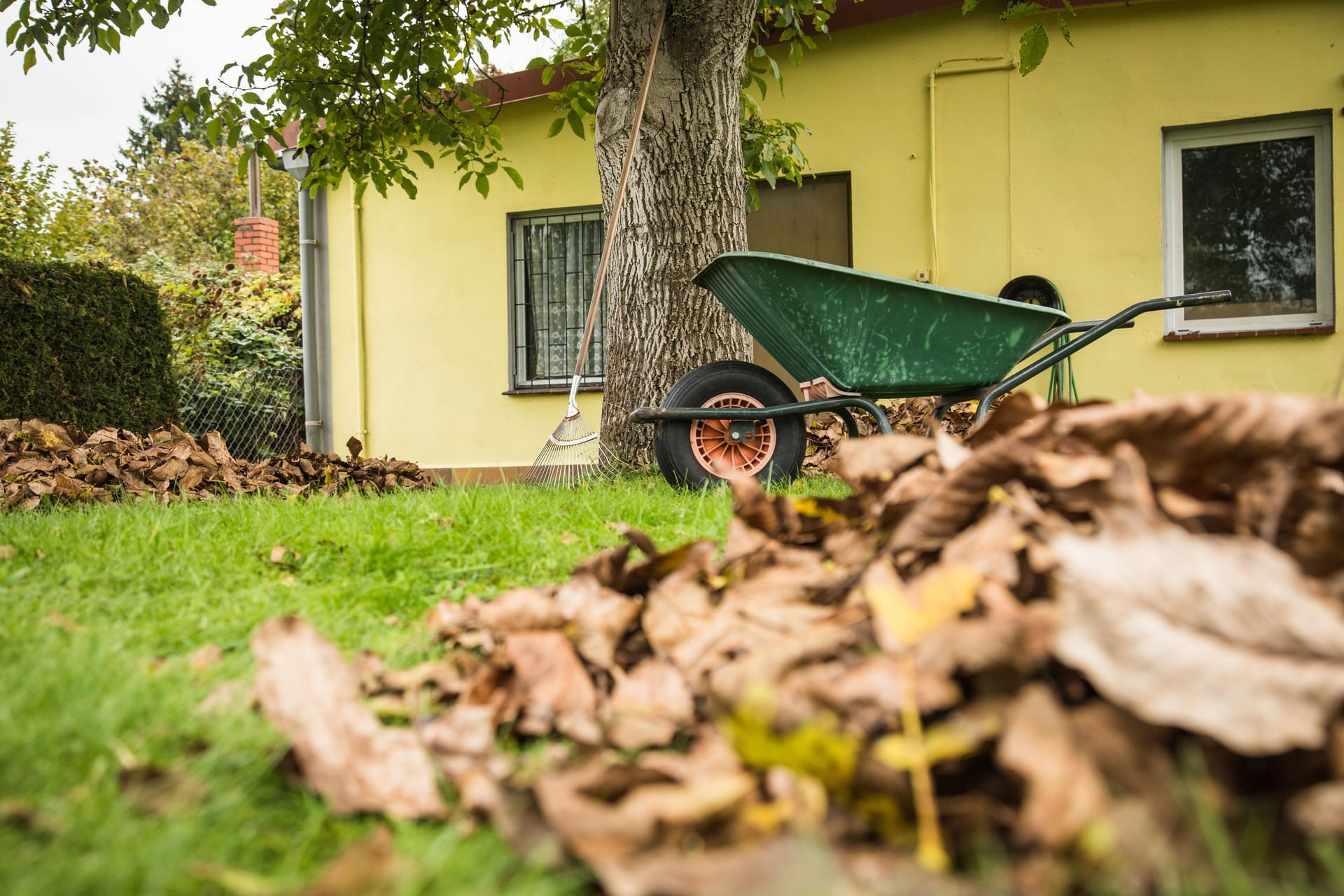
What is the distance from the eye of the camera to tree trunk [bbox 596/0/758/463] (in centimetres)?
441

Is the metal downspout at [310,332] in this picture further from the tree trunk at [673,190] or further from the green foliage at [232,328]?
the tree trunk at [673,190]

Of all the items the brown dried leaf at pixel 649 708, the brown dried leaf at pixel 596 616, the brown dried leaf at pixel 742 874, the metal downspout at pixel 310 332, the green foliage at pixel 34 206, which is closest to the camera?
the brown dried leaf at pixel 742 874

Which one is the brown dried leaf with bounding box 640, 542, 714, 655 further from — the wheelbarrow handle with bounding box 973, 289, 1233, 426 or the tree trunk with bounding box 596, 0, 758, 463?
the tree trunk with bounding box 596, 0, 758, 463

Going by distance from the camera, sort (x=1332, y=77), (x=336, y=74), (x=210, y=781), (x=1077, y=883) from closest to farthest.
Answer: (x=1077, y=883) < (x=210, y=781) < (x=336, y=74) < (x=1332, y=77)

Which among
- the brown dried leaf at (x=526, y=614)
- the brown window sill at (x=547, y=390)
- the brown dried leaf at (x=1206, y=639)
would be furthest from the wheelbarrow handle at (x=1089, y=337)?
the brown window sill at (x=547, y=390)

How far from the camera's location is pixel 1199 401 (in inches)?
47.5

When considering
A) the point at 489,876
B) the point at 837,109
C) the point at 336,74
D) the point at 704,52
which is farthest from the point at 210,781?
the point at 837,109

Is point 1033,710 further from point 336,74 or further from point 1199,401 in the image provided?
point 336,74

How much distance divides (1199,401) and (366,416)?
8.05 meters

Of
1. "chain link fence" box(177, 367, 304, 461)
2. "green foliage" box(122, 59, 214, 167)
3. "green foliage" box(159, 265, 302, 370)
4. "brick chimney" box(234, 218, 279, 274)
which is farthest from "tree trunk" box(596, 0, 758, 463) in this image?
"green foliage" box(122, 59, 214, 167)

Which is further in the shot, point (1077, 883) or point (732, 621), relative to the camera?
point (732, 621)

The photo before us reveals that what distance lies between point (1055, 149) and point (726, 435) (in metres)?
4.34

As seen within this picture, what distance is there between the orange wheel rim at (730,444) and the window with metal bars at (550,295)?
166 inches

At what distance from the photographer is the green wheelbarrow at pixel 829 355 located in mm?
3465
